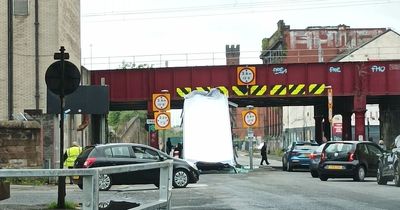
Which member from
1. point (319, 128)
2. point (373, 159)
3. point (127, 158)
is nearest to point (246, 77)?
point (319, 128)

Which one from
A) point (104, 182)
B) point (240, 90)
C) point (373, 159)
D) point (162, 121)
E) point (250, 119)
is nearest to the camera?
point (104, 182)

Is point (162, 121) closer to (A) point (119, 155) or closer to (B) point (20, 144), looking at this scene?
(B) point (20, 144)

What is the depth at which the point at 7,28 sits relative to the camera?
32.1 meters

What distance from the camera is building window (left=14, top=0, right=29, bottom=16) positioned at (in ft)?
107

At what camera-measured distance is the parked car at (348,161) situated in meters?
24.0

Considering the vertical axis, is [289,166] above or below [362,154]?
below

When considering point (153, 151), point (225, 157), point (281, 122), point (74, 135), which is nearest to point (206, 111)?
point (225, 157)

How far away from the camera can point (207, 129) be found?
99.9 ft

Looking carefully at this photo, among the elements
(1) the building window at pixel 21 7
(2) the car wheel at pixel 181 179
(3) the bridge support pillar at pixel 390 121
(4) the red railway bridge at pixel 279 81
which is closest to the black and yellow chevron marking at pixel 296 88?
(4) the red railway bridge at pixel 279 81

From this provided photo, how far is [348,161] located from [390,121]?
22453mm

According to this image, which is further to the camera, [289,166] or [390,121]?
[390,121]

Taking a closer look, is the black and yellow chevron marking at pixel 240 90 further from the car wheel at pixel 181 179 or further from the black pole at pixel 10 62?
the car wheel at pixel 181 179

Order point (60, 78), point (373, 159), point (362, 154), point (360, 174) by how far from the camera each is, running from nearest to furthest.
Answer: point (60, 78), point (360, 174), point (362, 154), point (373, 159)

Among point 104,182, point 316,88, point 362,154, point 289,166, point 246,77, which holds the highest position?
point 246,77
